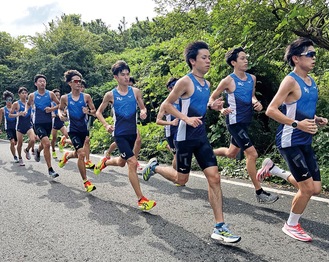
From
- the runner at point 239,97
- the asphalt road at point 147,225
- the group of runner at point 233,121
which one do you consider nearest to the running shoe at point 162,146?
the asphalt road at point 147,225

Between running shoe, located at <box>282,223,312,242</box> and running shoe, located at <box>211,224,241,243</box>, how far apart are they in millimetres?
633

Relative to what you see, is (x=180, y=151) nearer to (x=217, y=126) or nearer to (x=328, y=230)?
(x=328, y=230)

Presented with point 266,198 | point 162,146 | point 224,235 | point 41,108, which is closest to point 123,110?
point 266,198

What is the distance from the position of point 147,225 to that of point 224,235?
1094 mm

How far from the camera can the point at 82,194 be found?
595 cm

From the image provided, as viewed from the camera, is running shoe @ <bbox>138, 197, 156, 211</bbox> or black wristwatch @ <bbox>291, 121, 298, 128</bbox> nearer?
black wristwatch @ <bbox>291, 121, 298, 128</bbox>

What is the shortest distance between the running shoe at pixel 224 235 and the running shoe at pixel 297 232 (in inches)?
24.9

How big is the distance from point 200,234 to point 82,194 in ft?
9.00

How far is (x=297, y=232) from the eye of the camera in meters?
3.68

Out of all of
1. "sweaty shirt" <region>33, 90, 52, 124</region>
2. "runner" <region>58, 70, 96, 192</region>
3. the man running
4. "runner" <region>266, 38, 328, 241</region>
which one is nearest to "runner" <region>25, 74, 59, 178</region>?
"sweaty shirt" <region>33, 90, 52, 124</region>

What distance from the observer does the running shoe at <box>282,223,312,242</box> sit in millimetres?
3588

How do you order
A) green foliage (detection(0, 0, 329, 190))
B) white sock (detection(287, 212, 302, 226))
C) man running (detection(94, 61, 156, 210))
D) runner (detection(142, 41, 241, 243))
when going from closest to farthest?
white sock (detection(287, 212, 302, 226)), runner (detection(142, 41, 241, 243)), man running (detection(94, 61, 156, 210)), green foliage (detection(0, 0, 329, 190))

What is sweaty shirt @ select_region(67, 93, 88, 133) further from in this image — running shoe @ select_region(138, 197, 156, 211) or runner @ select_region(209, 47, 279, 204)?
runner @ select_region(209, 47, 279, 204)

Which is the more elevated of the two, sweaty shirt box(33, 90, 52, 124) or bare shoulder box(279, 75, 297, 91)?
bare shoulder box(279, 75, 297, 91)
